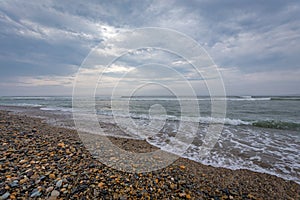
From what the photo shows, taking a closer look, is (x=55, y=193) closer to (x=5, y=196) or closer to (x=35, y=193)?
(x=35, y=193)

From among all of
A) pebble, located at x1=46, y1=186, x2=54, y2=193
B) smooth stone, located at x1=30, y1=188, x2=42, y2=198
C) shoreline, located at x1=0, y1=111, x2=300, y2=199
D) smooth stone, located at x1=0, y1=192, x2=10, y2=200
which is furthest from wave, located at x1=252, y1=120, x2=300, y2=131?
smooth stone, located at x1=0, y1=192, x2=10, y2=200

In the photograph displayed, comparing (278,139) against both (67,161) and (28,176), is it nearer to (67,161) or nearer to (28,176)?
(67,161)

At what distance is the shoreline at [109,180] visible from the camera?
2143 millimetres

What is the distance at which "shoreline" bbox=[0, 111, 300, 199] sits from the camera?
7.03 ft

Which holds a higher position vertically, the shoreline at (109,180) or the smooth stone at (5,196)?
the smooth stone at (5,196)

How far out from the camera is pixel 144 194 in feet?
7.27

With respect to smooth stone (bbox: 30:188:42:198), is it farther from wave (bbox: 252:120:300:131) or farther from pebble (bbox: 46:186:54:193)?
wave (bbox: 252:120:300:131)

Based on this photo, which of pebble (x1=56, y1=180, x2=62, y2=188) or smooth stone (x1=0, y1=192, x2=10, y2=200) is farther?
pebble (x1=56, y1=180, x2=62, y2=188)

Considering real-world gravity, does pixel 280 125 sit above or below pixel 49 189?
below

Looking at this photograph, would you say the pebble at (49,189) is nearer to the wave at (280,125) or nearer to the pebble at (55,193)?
the pebble at (55,193)

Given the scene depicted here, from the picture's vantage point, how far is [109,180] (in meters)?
2.45

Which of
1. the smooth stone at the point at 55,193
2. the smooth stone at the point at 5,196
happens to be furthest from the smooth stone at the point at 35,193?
the smooth stone at the point at 5,196

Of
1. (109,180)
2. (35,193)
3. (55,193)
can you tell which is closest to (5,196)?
(35,193)

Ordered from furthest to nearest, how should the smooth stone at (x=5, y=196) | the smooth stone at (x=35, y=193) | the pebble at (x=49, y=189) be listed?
the pebble at (x=49, y=189)
the smooth stone at (x=35, y=193)
the smooth stone at (x=5, y=196)
